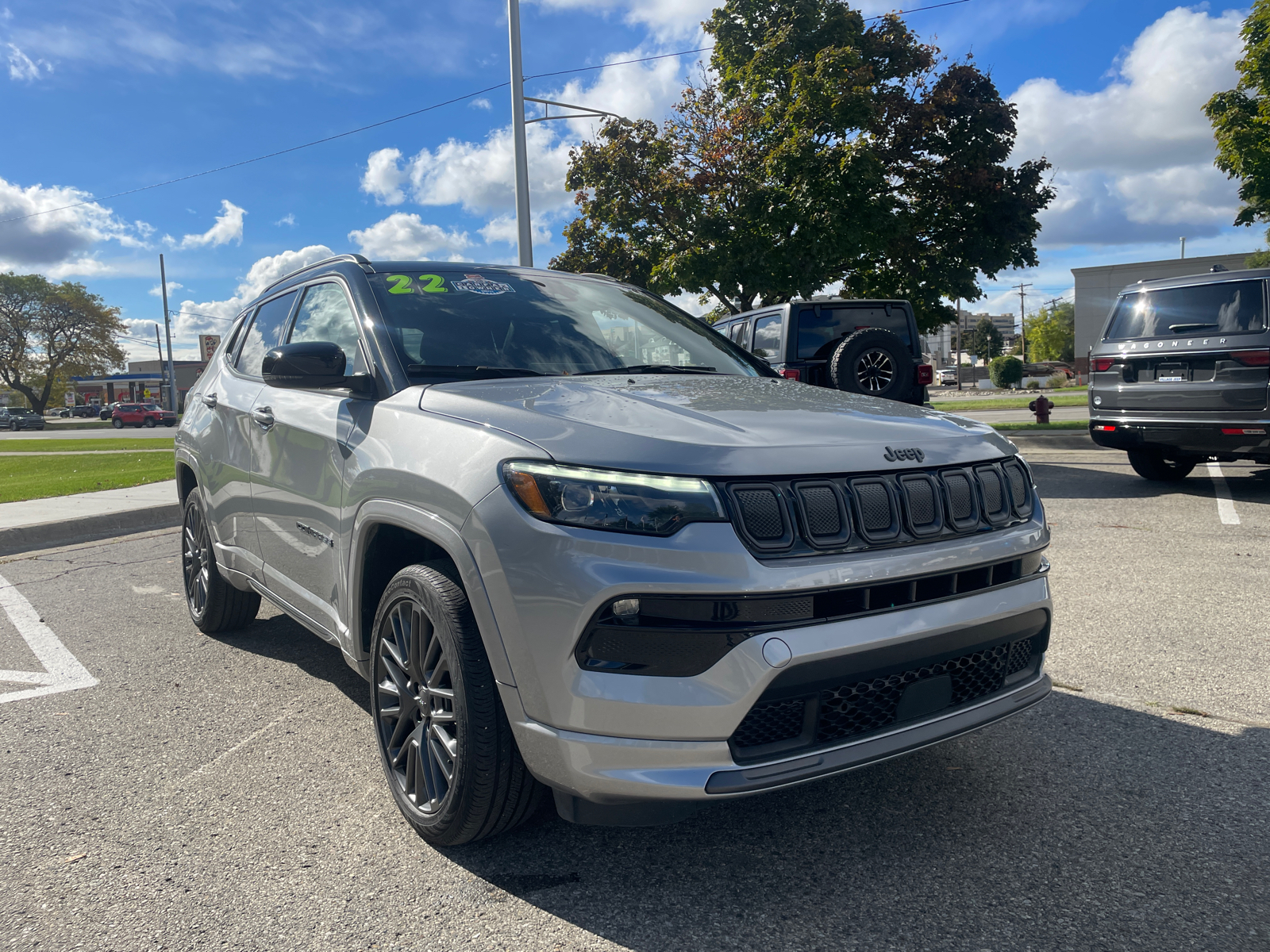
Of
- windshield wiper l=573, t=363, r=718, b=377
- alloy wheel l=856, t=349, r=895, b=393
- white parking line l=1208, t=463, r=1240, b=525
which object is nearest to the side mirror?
windshield wiper l=573, t=363, r=718, b=377

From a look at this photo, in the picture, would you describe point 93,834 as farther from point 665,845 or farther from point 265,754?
point 665,845

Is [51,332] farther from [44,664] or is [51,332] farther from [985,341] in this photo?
[985,341]

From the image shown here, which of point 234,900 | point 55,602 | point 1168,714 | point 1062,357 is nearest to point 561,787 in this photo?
point 234,900

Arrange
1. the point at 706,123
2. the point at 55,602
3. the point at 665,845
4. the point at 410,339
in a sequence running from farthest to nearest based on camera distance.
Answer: the point at 706,123
the point at 55,602
the point at 410,339
the point at 665,845

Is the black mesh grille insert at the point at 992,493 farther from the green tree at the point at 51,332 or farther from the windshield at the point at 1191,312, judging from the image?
the green tree at the point at 51,332

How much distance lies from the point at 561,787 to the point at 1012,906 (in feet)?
3.68

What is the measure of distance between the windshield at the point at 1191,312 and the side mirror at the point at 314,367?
7.78 m

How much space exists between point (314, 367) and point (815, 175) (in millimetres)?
13414

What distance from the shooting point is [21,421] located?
58.5 meters

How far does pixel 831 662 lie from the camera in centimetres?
210

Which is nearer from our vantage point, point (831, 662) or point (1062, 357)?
point (831, 662)

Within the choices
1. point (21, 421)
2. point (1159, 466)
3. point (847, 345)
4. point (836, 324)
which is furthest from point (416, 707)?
point (21, 421)

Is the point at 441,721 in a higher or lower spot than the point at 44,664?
higher

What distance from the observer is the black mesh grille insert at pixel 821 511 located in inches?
85.4
